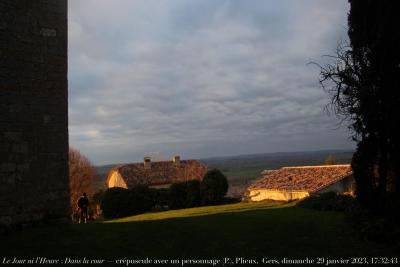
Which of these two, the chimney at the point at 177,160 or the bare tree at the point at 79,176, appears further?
the chimney at the point at 177,160

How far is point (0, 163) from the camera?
29.9 feet

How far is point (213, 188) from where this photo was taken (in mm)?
32406

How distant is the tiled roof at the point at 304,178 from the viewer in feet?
106

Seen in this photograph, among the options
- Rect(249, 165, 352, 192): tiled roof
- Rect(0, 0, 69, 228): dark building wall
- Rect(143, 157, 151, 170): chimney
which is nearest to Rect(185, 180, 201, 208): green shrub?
Rect(249, 165, 352, 192): tiled roof

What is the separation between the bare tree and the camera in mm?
37053

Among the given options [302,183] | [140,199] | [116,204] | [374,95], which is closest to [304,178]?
[302,183]

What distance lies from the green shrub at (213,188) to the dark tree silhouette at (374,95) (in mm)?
22382

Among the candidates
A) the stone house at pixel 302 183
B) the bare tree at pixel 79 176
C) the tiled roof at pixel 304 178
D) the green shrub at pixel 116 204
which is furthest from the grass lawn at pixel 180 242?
the bare tree at pixel 79 176

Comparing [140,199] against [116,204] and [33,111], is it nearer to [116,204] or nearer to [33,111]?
[116,204]

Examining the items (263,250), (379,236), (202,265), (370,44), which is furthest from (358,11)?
(202,265)

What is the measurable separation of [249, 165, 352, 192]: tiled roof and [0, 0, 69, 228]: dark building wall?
76.8ft

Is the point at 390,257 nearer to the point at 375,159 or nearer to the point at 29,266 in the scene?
the point at 375,159

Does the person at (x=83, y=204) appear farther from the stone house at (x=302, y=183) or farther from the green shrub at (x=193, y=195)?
the stone house at (x=302, y=183)

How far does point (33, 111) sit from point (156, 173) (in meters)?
39.1
